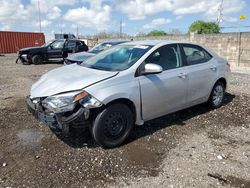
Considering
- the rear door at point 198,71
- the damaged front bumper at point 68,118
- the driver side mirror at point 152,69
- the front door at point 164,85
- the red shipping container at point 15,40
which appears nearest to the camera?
the damaged front bumper at point 68,118

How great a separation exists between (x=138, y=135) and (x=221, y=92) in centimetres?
259

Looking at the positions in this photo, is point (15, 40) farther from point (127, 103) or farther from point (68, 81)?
point (127, 103)

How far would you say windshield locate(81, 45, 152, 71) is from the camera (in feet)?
13.7

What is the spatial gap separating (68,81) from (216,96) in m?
3.53

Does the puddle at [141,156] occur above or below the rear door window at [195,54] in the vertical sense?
below

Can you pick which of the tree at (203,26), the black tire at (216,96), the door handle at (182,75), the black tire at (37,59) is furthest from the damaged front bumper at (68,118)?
the tree at (203,26)

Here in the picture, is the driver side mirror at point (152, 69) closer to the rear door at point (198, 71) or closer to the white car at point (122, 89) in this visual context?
the white car at point (122, 89)

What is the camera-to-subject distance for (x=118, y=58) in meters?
4.51

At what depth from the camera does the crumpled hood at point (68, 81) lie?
359 cm

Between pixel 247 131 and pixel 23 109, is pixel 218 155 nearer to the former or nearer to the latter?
pixel 247 131

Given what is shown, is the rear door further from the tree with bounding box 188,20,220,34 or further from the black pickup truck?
the tree with bounding box 188,20,220,34

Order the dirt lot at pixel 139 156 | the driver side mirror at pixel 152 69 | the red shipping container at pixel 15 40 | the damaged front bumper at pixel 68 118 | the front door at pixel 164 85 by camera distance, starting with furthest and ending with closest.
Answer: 1. the red shipping container at pixel 15 40
2. the front door at pixel 164 85
3. the driver side mirror at pixel 152 69
4. the damaged front bumper at pixel 68 118
5. the dirt lot at pixel 139 156

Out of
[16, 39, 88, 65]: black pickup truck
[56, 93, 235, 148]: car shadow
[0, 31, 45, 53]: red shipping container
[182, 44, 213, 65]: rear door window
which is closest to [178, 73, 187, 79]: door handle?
[182, 44, 213, 65]: rear door window

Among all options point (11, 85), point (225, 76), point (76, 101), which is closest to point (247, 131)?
point (225, 76)
